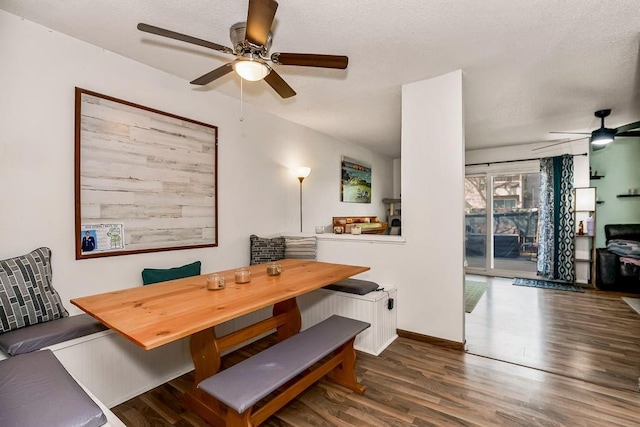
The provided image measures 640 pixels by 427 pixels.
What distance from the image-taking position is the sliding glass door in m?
5.45

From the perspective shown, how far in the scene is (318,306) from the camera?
2922mm

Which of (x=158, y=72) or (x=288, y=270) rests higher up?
(x=158, y=72)

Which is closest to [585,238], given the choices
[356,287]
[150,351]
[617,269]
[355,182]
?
[617,269]

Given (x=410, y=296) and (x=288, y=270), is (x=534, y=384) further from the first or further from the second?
(x=288, y=270)

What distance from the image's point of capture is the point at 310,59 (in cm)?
181

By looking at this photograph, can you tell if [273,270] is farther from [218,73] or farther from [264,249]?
[218,73]

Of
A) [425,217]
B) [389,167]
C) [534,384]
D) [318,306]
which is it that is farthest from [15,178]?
[389,167]

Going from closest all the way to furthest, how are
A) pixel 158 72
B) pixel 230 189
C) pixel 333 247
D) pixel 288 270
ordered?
pixel 288 270 < pixel 158 72 < pixel 230 189 < pixel 333 247

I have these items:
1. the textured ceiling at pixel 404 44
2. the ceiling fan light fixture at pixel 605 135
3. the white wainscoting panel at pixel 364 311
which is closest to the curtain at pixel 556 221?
the ceiling fan light fixture at pixel 605 135

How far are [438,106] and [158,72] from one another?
250 cm

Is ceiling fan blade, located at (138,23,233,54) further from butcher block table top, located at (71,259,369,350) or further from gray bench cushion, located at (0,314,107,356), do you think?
gray bench cushion, located at (0,314,107,356)

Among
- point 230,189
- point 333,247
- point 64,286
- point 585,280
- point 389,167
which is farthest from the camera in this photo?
point 389,167

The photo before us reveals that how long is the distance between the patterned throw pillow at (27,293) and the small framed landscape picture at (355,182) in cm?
385

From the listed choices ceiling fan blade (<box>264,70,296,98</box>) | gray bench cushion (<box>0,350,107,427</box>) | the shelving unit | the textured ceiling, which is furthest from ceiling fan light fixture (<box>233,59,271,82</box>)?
the shelving unit
